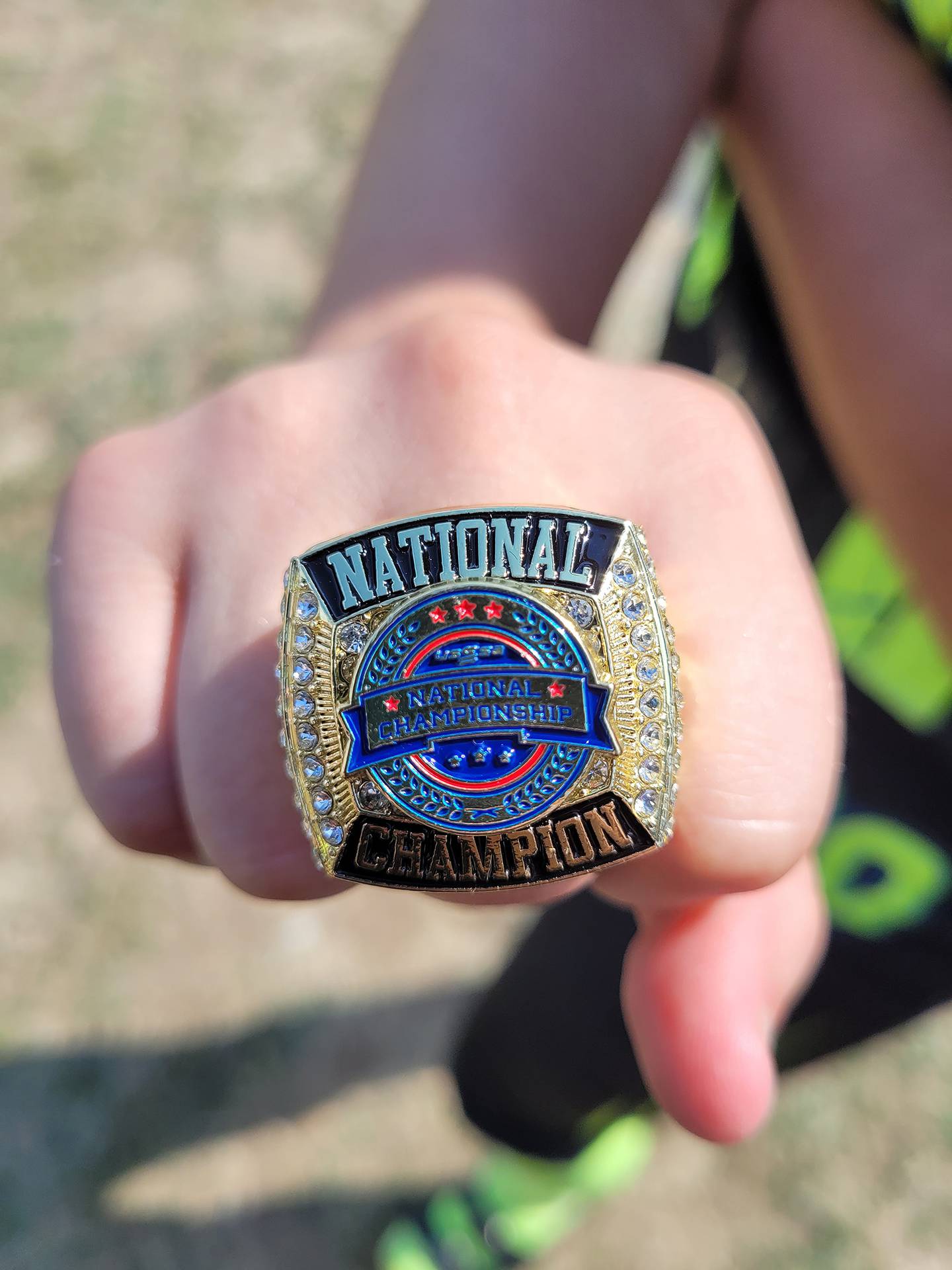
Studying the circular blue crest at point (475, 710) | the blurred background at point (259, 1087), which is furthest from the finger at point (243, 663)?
the blurred background at point (259, 1087)

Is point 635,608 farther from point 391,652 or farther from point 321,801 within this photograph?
point 321,801

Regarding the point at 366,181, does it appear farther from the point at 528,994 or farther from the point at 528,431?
the point at 528,994

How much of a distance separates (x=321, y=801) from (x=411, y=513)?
315mm

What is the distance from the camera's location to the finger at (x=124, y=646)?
3.68 feet

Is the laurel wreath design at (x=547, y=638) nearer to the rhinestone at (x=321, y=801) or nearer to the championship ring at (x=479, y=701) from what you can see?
the championship ring at (x=479, y=701)

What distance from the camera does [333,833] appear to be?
104cm

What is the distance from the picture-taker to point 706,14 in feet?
4.69

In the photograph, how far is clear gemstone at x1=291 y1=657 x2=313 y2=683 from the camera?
1044 millimetres

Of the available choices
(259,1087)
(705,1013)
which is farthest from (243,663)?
(259,1087)

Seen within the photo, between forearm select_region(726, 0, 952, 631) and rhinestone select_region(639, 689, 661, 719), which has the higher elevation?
forearm select_region(726, 0, 952, 631)

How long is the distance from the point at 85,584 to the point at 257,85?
13.2ft

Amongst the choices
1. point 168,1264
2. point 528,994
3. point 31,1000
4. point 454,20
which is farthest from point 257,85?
point 168,1264

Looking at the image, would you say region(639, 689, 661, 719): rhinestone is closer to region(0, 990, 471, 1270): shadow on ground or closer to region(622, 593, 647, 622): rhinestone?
region(622, 593, 647, 622): rhinestone

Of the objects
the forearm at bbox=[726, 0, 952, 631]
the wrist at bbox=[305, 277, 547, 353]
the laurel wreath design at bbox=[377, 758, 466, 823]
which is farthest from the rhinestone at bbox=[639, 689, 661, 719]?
the wrist at bbox=[305, 277, 547, 353]
